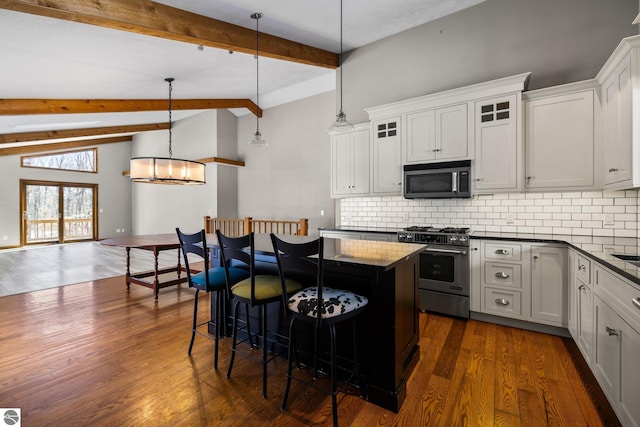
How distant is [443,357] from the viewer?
2.41 metres

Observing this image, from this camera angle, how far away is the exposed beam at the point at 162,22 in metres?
2.49

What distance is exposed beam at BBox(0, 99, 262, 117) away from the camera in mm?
4500

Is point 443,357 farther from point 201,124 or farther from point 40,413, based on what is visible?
point 201,124

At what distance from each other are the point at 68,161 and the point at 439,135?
11428mm

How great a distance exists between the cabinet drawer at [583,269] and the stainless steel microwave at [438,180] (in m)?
1.21

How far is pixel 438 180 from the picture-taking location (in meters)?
3.56

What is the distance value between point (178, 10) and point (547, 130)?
4.10m

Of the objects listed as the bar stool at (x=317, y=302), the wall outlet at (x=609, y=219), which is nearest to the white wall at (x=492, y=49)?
the wall outlet at (x=609, y=219)

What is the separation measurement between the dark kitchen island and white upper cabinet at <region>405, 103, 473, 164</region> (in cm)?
189

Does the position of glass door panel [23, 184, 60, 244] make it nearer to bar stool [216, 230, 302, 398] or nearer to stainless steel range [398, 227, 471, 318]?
bar stool [216, 230, 302, 398]

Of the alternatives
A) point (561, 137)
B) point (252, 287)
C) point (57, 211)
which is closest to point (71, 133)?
point (57, 211)

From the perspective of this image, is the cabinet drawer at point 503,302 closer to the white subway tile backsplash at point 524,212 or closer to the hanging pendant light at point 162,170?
the white subway tile backsplash at point 524,212

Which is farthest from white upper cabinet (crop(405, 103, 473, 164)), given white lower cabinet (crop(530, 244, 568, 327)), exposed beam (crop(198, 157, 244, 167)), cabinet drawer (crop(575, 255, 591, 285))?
exposed beam (crop(198, 157, 244, 167))

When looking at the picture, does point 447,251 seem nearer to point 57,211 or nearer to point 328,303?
point 328,303
